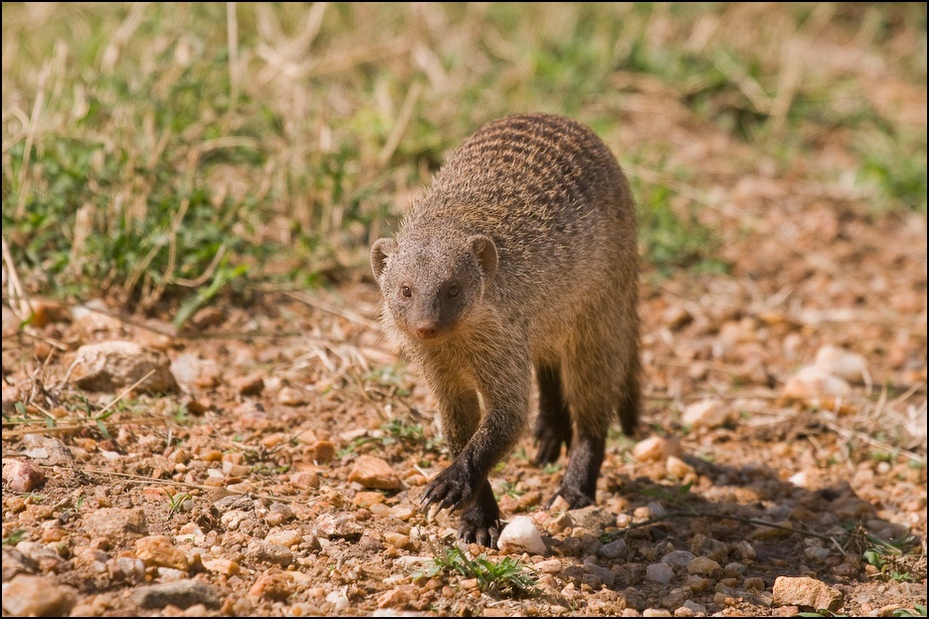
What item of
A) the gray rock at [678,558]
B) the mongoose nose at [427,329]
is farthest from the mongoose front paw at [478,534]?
the mongoose nose at [427,329]

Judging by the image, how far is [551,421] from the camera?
4.63 metres

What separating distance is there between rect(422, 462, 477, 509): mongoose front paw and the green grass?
1.21 metres

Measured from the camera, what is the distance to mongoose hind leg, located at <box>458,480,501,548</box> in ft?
11.9

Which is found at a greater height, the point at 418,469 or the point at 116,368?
the point at 116,368

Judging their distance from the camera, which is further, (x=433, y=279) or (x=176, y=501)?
(x=433, y=279)

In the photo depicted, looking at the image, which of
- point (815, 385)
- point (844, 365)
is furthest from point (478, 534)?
point (844, 365)

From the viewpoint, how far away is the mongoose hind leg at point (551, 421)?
4.59 metres

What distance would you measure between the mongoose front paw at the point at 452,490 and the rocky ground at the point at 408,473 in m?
0.14

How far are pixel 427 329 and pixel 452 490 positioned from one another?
526mm

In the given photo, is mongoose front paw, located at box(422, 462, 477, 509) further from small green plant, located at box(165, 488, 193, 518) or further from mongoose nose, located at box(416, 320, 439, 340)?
small green plant, located at box(165, 488, 193, 518)

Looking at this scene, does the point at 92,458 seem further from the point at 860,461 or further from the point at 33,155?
the point at 860,461

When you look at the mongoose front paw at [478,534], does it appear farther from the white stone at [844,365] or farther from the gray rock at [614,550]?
the white stone at [844,365]

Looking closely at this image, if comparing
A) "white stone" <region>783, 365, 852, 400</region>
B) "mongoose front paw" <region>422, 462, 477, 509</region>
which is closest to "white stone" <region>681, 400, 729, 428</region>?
"white stone" <region>783, 365, 852, 400</region>

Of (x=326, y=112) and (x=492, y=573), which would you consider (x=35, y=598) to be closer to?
(x=492, y=573)
